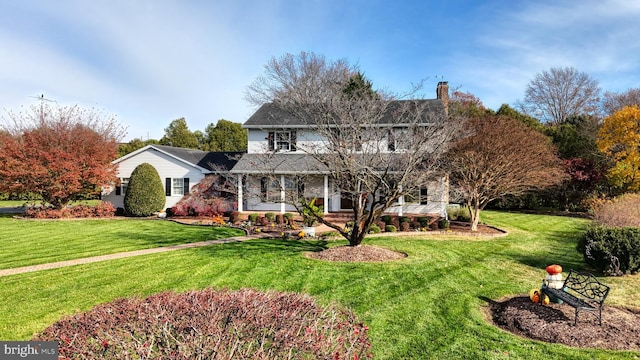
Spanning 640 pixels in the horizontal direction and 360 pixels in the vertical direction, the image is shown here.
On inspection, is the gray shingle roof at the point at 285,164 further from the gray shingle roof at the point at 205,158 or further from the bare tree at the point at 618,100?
the bare tree at the point at 618,100

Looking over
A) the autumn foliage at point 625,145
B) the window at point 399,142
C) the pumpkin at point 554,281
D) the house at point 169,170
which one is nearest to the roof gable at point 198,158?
the house at point 169,170

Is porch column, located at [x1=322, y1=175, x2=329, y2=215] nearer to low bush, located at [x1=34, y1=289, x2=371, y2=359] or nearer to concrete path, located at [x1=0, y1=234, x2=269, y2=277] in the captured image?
concrete path, located at [x1=0, y1=234, x2=269, y2=277]

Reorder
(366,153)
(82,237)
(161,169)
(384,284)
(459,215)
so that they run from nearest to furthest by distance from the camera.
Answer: (384,284) → (366,153) → (82,237) → (459,215) → (161,169)

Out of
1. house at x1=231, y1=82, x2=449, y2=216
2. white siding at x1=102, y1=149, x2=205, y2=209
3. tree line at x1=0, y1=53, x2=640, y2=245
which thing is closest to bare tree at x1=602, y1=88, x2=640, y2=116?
tree line at x1=0, y1=53, x2=640, y2=245

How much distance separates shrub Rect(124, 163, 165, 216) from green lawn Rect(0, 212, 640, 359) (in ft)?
40.5

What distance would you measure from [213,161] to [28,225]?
→ 1097 cm

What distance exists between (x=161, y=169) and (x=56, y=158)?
586 cm

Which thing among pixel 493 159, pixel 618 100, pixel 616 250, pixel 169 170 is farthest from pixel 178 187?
pixel 618 100

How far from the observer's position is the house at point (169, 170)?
2478 cm

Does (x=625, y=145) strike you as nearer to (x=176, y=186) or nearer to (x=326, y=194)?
(x=326, y=194)

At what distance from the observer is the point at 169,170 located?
82.5 ft

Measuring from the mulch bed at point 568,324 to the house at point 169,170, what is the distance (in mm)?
19948

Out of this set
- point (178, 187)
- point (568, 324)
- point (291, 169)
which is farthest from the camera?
point (178, 187)

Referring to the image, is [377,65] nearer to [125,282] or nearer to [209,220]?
[209,220]
